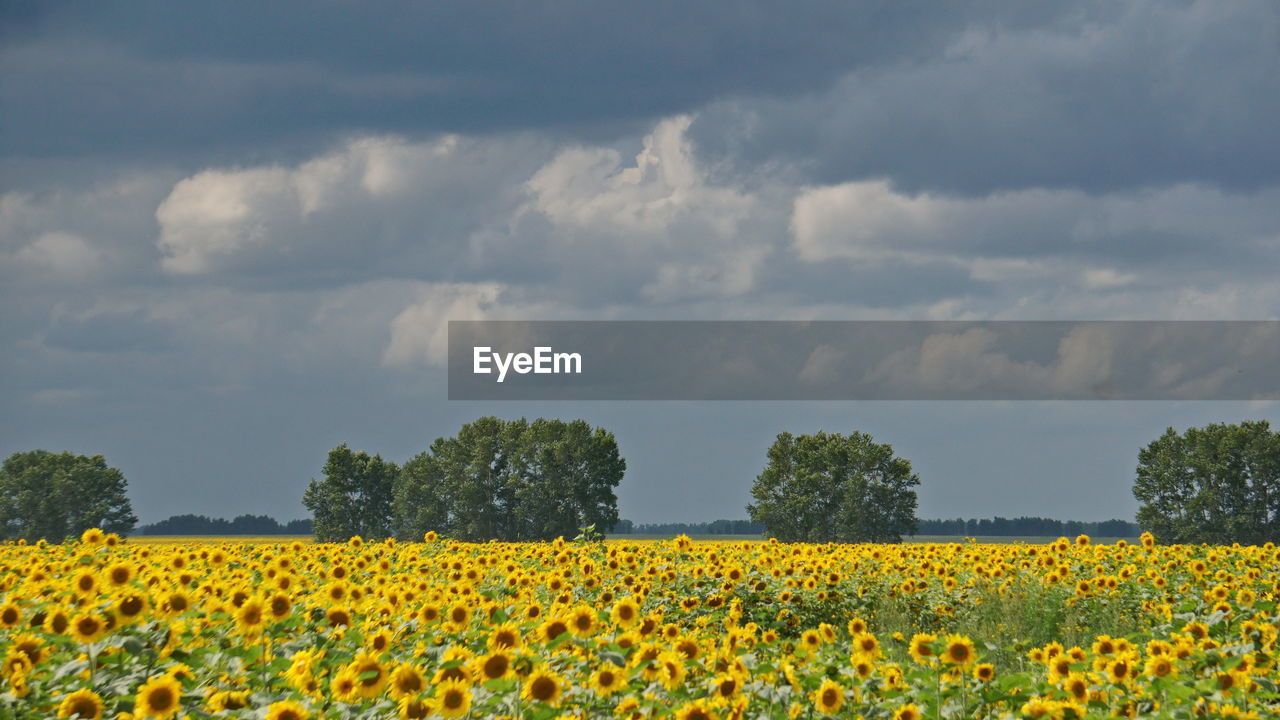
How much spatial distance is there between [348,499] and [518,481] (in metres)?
17.3

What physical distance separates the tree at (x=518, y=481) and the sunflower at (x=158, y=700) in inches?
2483

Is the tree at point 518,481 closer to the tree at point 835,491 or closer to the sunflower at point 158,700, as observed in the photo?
the tree at point 835,491

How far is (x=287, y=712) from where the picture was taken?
495 cm

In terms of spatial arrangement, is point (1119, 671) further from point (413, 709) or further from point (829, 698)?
point (413, 709)

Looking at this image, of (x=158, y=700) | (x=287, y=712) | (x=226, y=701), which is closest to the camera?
(x=287, y=712)

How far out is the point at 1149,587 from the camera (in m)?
15.5

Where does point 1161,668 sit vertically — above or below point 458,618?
below

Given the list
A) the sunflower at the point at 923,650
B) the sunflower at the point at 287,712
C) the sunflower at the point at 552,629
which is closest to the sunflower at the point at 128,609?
the sunflower at the point at 287,712

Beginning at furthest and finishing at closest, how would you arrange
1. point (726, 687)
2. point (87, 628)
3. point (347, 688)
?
point (87, 628), point (726, 687), point (347, 688)

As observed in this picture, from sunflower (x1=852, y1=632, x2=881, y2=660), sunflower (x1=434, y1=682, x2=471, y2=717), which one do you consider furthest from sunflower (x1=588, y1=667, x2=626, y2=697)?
sunflower (x1=852, y1=632, x2=881, y2=660)

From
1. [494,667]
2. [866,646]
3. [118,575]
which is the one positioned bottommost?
[866,646]

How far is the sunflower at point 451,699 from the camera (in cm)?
525

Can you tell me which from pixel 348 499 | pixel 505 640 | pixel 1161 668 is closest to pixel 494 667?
pixel 505 640

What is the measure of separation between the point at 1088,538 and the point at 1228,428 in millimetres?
56218
